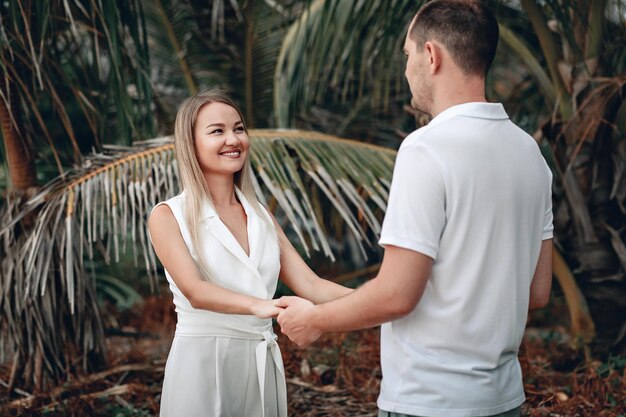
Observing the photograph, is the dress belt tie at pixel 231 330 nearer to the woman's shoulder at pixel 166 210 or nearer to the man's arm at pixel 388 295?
the woman's shoulder at pixel 166 210

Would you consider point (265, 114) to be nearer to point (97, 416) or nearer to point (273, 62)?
point (273, 62)

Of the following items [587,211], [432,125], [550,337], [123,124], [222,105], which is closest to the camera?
[432,125]

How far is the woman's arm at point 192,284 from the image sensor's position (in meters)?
2.50

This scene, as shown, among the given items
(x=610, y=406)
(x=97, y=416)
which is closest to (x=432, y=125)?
(x=610, y=406)

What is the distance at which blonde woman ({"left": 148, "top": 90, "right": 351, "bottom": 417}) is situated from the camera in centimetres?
256

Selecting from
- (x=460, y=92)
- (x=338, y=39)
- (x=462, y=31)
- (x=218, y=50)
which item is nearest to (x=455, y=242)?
(x=460, y=92)

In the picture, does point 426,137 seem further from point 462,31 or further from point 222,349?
point 222,349

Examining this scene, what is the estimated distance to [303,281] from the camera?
293cm

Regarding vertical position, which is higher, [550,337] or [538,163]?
[538,163]

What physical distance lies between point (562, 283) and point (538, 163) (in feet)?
10.6

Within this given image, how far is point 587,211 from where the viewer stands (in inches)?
195

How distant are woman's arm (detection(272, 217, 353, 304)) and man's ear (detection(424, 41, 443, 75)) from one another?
1.07m

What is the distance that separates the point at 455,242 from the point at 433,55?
1.62ft

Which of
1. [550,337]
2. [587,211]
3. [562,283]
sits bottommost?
[550,337]
